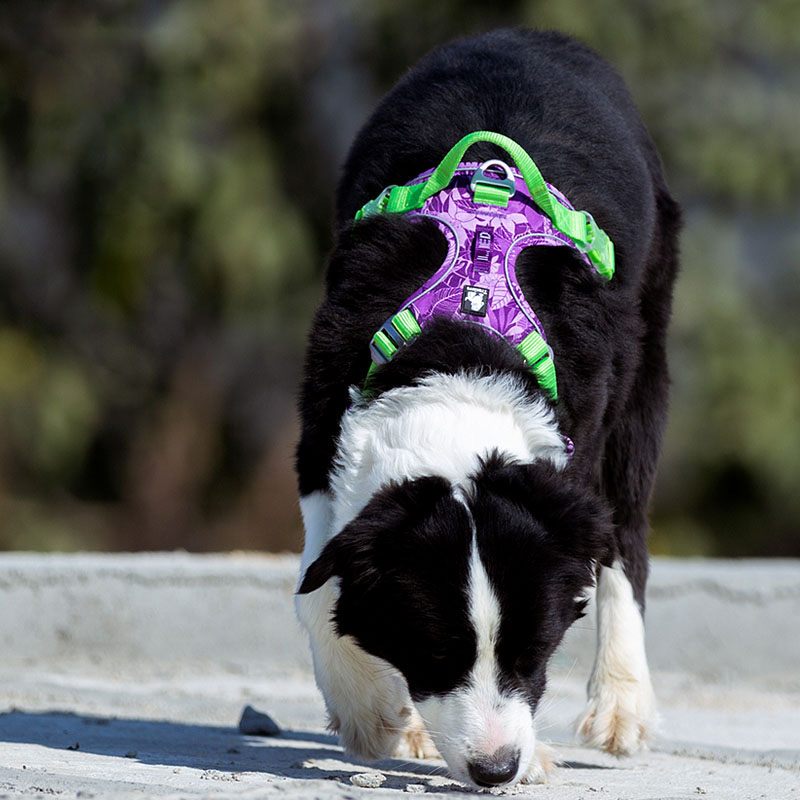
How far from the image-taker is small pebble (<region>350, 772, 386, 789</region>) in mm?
3930

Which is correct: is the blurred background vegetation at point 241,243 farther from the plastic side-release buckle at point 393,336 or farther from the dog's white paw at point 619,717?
the plastic side-release buckle at point 393,336

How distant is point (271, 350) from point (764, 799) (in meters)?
10.2

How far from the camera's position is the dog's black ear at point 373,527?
3771 mm

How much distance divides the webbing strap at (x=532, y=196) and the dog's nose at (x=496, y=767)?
147cm

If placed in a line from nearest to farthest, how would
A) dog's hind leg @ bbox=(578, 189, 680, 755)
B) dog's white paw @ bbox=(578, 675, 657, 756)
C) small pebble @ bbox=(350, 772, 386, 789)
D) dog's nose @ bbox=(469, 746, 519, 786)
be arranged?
dog's nose @ bbox=(469, 746, 519, 786)
small pebble @ bbox=(350, 772, 386, 789)
dog's white paw @ bbox=(578, 675, 657, 756)
dog's hind leg @ bbox=(578, 189, 680, 755)

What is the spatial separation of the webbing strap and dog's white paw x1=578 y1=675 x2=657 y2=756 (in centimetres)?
138

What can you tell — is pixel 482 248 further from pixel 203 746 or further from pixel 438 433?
pixel 203 746

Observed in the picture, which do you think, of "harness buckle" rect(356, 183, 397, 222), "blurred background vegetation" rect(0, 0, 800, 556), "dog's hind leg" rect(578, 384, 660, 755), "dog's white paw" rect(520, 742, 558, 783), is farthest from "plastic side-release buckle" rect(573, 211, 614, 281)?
"blurred background vegetation" rect(0, 0, 800, 556)

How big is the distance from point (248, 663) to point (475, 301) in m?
2.99

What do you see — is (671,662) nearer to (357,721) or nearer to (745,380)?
(357,721)

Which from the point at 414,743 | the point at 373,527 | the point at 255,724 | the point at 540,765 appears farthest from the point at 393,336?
the point at 255,724

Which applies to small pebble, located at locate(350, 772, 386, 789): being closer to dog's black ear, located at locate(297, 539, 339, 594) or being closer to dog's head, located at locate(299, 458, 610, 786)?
dog's head, located at locate(299, 458, 610, 786)

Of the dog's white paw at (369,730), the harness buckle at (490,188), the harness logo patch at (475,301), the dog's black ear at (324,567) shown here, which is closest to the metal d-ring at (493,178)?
the harness buckle at (490,188)

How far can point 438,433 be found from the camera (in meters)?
3.88
